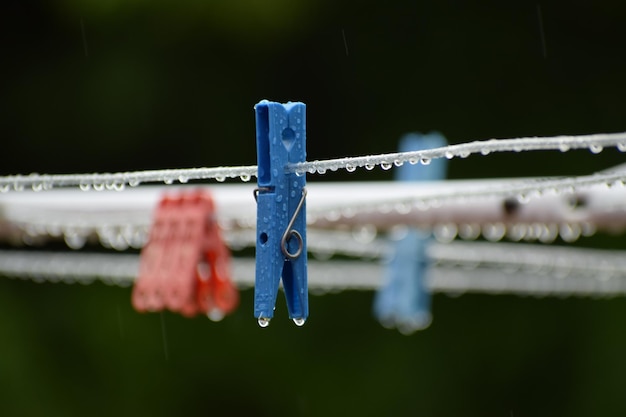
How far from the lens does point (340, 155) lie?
4.89 m

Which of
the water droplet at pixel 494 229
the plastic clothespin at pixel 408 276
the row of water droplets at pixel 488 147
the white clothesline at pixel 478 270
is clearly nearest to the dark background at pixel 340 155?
the white clothesline at pixel 478 270

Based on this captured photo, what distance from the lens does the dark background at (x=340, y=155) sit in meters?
4.88

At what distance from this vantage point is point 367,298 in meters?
4.96

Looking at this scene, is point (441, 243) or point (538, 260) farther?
point (441, 243)

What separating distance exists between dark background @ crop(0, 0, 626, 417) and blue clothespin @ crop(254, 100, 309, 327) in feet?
11.1

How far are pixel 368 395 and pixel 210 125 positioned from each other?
1.17 metres

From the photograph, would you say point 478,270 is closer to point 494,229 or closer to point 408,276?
point 408,276

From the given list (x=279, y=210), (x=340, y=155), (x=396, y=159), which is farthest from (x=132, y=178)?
(x=340, y=155)

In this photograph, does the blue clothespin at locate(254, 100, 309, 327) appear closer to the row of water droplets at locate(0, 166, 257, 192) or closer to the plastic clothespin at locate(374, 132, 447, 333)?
the row of water droplets at locate(0, 166, 257, 192)

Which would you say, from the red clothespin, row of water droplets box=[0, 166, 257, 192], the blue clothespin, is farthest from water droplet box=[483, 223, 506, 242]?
the blue clothespin

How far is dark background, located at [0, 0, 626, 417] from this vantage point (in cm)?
488
